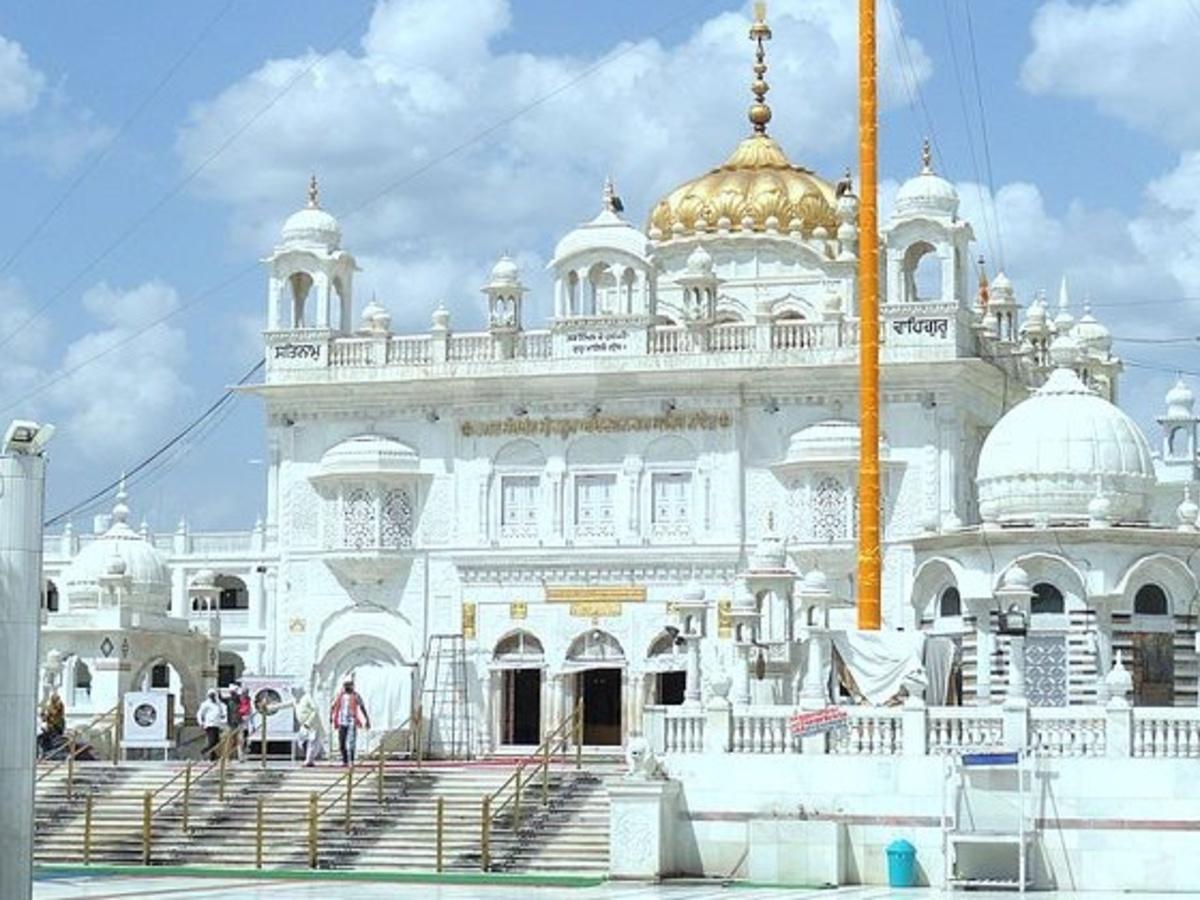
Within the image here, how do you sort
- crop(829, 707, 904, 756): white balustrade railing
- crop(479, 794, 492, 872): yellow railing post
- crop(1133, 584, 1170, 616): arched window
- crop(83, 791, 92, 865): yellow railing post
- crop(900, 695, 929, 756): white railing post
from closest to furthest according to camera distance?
1. crop(900, 695, 929, 756): white railing post
2. crop(829, 707, 904, 756): white balustrade railing
3. crop(479, 794, 492, 872): yellow railing post
4. crop(83, 791, 92, 865): yellow railing post
5. crop(1133, 584, 1170, 616): arched window

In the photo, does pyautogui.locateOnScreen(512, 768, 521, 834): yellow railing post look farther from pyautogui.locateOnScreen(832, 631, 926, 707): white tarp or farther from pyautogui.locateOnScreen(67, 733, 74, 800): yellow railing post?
pyautogui.locateOnScreen(67, 733, 74, 800): yellow railing post

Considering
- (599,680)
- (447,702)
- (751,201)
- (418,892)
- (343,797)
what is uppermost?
(751,201)

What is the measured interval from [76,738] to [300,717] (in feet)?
12.6

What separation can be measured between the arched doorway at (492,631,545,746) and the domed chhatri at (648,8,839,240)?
982 centimetres

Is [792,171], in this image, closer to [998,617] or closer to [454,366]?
[454,366]

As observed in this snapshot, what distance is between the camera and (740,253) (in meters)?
50.5

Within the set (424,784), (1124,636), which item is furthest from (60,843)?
(1124,636)

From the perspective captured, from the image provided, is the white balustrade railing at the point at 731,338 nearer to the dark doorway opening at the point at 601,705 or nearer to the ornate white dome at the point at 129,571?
the dark doorway opening at the point at 601,705

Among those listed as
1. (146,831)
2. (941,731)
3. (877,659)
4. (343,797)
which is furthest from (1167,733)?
(146,831)

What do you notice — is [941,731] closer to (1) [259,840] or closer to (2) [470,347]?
(1) [259,840]

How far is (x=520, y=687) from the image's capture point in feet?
152


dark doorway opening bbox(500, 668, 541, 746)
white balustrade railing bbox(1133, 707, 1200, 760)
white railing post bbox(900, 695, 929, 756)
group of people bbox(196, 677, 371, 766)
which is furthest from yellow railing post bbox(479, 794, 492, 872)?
dark doorway opening bbox(500, 668, 541, 746)

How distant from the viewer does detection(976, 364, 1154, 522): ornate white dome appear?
36281 mm

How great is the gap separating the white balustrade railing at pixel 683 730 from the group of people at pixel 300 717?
8121 millimetres
